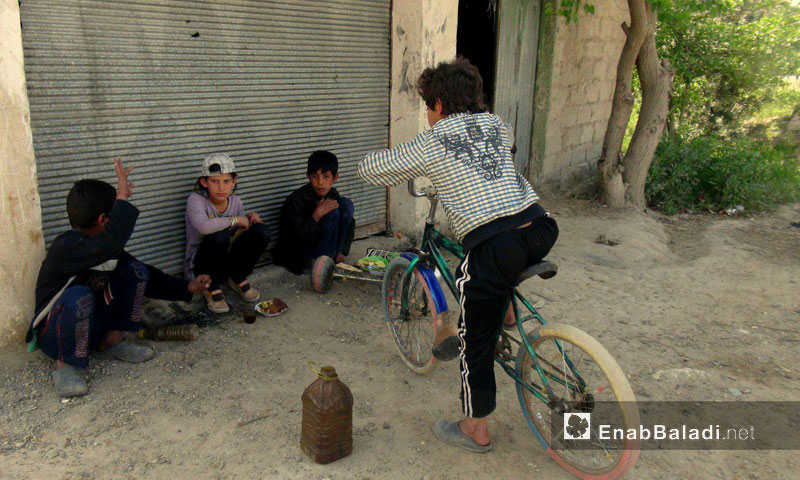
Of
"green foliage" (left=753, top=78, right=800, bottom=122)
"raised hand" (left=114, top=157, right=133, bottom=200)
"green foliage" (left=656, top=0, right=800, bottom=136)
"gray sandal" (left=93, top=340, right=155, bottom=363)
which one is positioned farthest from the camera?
"green foliage" (left=753, top=78, right=800, bottom=122)

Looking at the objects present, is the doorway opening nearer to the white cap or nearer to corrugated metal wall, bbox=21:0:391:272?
corrugated metal wall, bbox=21:0:391:272

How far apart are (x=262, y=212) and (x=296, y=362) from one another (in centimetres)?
142

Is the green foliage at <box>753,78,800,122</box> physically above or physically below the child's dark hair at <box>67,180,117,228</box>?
below

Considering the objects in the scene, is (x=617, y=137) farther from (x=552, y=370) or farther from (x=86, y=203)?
(x=86, y=203)

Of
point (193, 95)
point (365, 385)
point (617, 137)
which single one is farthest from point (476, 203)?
point (617, 137)

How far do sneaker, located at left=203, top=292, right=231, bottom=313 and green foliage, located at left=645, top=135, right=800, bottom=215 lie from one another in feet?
19.2

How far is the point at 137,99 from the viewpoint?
370cm

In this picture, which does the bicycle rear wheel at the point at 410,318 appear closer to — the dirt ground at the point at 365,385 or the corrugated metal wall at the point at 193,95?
the dirt ground at the point at 365,385

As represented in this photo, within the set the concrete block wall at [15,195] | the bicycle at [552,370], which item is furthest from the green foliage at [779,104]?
the concrete block wall at [15,195]

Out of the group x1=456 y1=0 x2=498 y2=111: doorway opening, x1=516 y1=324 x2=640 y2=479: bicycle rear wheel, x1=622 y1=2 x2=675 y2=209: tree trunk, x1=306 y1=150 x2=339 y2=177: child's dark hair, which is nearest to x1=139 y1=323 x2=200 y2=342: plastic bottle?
x1=306 y1=150 x2=339 y2=177: child's dark hair

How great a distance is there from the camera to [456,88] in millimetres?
2607

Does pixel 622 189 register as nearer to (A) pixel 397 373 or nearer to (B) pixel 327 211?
(B) pixel 327 211

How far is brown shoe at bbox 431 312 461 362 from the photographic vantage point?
2.95m

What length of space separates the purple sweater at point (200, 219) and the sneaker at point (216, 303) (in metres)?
0.21
